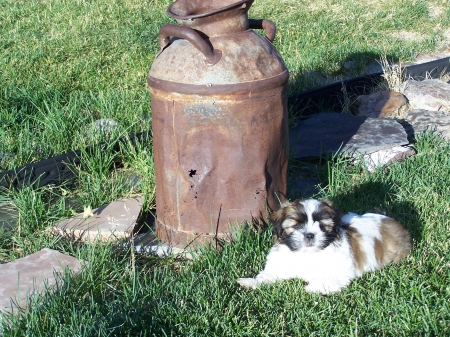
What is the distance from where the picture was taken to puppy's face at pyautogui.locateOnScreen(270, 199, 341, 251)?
3316mm

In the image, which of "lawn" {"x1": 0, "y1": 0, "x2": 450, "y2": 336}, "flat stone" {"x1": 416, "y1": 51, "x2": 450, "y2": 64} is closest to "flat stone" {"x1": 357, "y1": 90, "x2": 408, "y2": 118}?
"lawn" {"x1": 0, "y1": 0, "x2": 450, "y2": 336}

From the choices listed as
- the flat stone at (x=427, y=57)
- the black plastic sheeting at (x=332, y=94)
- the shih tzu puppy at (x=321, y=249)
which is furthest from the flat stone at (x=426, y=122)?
the flat stone at (x=427, y=57)

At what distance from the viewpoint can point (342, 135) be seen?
582 cm

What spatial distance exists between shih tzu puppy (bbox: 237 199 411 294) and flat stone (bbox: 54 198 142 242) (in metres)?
1.12

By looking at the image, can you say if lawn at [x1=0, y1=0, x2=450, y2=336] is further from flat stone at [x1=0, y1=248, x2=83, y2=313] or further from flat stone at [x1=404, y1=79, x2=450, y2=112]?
flat stone at [x1=404, y1=79, x2=450, y2=112]

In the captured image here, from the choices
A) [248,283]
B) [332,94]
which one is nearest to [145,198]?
[248,283]

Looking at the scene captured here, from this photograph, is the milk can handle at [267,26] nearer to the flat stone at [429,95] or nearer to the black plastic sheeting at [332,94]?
the black plastic sheeting at [332,94]

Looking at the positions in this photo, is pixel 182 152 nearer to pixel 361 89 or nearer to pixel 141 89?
pixel 141 89

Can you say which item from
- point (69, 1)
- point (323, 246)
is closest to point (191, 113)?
point (323, 246)

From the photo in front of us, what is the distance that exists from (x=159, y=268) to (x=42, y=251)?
766mm

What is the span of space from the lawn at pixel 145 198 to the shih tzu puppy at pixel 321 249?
3.0 inches

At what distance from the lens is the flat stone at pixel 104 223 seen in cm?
423

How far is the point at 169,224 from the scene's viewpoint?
4172 mm

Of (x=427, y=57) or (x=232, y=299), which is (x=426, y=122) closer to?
(x=427, y=57)
